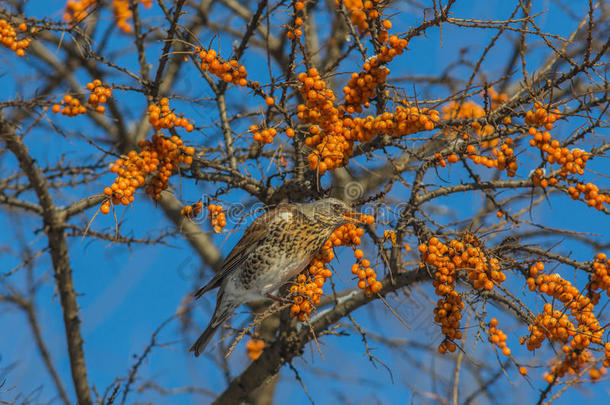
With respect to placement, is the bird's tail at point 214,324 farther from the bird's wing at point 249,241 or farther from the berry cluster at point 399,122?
the berry cluster at point 399,122

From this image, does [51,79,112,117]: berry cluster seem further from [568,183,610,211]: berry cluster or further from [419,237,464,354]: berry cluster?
[568,183,610,211]: berry cluster

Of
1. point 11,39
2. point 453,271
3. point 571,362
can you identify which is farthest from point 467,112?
point 11,39

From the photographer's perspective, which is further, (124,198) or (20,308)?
(20,308)

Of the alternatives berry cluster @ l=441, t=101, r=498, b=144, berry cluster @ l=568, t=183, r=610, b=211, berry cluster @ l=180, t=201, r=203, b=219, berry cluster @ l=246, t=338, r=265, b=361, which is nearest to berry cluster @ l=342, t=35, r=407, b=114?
berry cluster @ l=441, t=101, r=498, b=144

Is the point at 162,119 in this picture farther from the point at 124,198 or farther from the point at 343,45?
the point at 343,45

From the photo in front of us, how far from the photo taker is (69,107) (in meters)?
3.78

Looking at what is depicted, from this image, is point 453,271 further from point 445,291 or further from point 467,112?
point 467,112

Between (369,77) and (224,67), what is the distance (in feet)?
2.55

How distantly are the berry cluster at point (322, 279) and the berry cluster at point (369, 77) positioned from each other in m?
0.64

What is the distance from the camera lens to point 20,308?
223 inches

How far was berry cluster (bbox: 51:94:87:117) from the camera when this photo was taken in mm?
3752

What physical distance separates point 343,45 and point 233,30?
1.34 meters

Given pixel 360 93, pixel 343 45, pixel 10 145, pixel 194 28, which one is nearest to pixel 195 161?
pixel 360 93

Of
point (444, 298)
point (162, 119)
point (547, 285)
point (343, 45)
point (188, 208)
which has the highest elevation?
point (343, 45)
